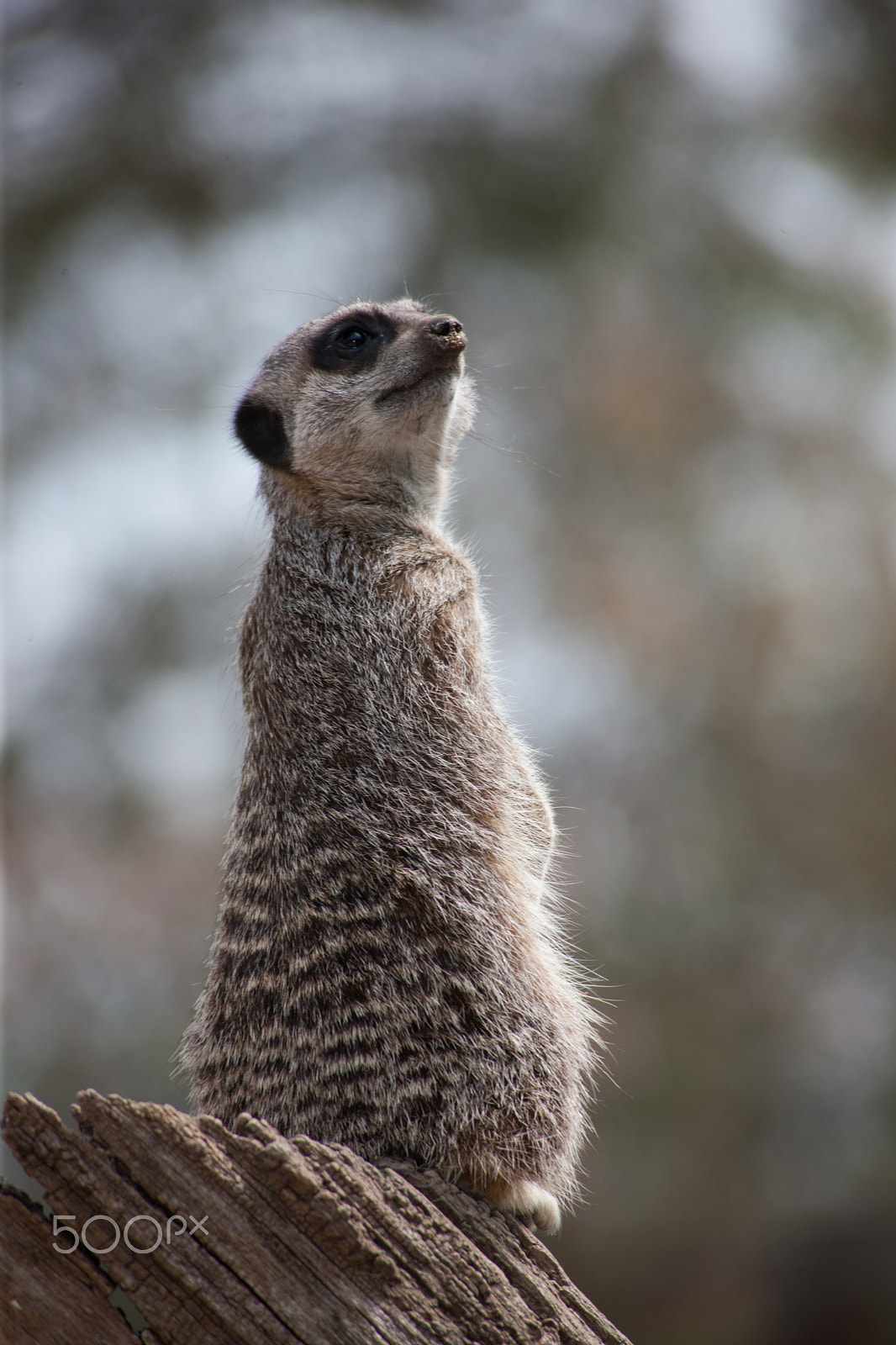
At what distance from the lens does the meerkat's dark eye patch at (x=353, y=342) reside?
2.51 metres

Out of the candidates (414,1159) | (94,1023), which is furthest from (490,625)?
(94,1023)

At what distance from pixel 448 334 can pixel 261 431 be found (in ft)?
1.63

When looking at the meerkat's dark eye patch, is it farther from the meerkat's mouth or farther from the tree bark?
the tree bark

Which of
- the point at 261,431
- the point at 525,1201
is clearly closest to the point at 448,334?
the point at 261,431

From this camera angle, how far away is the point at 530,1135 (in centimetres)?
183

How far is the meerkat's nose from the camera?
2.37m

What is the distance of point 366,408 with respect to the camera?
2457 mm

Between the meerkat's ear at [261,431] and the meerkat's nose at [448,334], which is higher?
the meerkat's nose at [448,334]

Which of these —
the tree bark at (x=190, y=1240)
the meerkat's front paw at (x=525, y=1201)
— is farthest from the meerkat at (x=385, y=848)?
the tree bark at (x=190, y=1240)

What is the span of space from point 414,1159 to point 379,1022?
0.21 m

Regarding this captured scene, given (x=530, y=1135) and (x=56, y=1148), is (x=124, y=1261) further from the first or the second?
(x=530, y=1135)

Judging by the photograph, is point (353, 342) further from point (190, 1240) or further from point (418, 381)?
point (190, 1240)

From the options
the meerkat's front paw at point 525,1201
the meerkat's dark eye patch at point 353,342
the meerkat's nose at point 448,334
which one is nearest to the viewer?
the meerkat's front paw at point 525,1201

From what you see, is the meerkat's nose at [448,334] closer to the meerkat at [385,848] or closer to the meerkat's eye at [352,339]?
the meerkat at [385,848]
